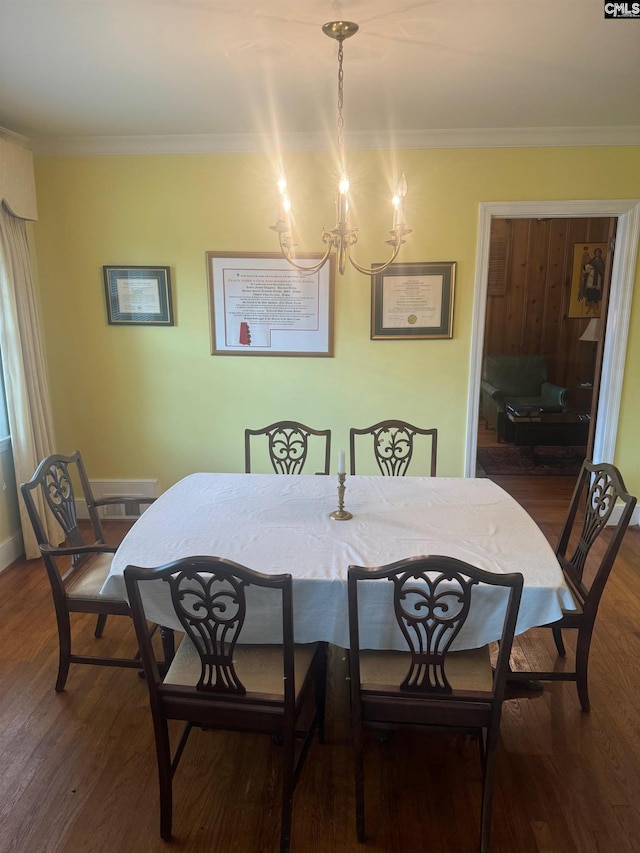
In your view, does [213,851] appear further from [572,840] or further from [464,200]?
[464,200]

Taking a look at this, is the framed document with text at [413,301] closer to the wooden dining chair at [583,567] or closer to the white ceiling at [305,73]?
the white ceiling at [305,73]

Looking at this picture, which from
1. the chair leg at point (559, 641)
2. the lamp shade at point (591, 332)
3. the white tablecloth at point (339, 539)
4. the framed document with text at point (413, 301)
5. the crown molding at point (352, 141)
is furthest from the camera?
the lamp shade at point (591, 332)

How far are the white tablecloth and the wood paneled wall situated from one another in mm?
4500

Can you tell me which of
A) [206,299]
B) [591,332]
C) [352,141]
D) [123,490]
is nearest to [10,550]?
[123,490]

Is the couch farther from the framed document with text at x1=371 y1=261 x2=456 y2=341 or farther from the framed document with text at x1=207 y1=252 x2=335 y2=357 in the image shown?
the framed document with text at x1=207 y1=252 x2=335 y2=357

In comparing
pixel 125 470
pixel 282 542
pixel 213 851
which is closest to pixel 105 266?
pixel 125 470

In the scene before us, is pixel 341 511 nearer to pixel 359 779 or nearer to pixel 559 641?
pixel 359 779

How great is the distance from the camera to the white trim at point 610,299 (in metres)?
3.31

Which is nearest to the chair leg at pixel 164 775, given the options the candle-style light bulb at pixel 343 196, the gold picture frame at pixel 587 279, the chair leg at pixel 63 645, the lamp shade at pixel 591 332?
the chair leg at pixel 63 645

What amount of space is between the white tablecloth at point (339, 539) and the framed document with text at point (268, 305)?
4.00ft

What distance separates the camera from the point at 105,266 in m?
3.51

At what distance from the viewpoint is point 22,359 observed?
313 cm

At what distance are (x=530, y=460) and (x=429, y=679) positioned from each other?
4.15 m

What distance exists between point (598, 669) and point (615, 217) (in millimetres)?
2711
